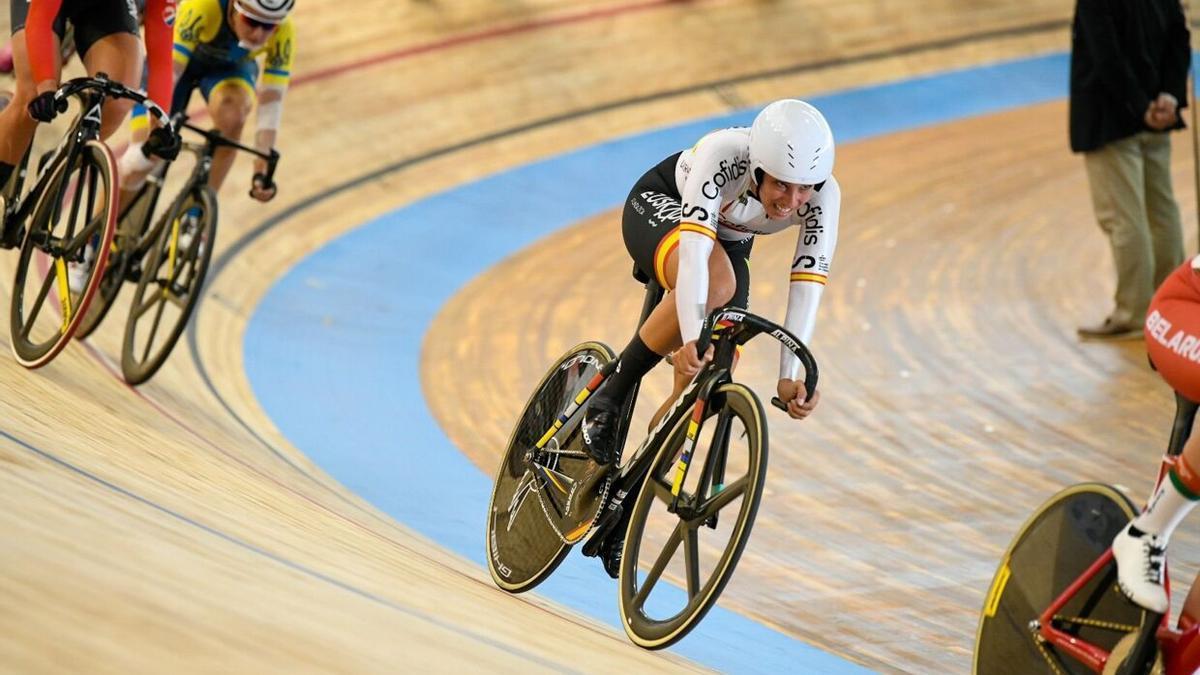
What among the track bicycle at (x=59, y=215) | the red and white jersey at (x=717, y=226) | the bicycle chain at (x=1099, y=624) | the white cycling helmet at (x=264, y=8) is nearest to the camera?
the bicycle chain at (x=1099, y=624)

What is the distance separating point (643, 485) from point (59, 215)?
2035mm

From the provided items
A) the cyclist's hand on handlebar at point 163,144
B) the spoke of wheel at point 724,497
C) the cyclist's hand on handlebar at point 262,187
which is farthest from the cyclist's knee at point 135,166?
the spoke of wheel at point 724,497

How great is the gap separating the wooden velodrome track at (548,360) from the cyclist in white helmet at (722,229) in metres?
0.57

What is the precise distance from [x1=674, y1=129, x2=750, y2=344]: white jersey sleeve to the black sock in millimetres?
181

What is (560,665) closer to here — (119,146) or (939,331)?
(939,331)

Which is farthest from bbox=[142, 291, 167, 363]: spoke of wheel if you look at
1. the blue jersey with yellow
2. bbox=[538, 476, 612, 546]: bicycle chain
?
bbox=[538, 476, 612, 546]: bicycle chain

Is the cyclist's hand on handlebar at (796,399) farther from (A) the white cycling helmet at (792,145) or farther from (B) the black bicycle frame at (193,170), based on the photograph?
(B) the black bicycle frame at (193,170)

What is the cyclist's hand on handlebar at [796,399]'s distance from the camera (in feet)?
10.4

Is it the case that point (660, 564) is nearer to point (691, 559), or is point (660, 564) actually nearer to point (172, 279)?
point (691, 559)

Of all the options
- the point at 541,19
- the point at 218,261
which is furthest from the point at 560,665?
the point at 541,19

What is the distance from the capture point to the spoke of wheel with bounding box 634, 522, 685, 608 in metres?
3.31

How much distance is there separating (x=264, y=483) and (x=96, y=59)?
4.52 feet

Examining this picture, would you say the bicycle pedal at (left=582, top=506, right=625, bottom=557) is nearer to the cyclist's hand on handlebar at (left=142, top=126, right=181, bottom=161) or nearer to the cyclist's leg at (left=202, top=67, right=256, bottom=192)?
the cyclist's hand on handlebar at (left=142, top=126, right=181, bottom=161)

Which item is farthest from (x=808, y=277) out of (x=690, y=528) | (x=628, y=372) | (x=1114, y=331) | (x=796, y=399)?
(x=1114, y=331)
